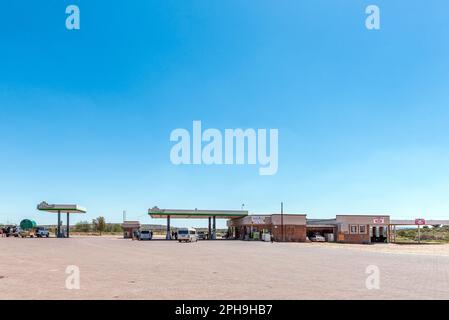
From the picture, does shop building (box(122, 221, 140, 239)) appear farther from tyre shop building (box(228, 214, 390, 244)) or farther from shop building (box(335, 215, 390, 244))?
shop building (box(335, 215, 390, 244))

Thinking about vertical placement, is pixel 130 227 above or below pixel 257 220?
below

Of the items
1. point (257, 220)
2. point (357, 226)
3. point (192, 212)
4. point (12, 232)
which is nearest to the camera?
point (357, 226)

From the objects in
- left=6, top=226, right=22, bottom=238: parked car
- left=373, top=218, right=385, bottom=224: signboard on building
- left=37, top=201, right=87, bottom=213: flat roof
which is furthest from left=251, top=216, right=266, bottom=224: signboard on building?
left=6, top=226, right=22, bottom=238: parked car

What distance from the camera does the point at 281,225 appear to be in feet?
221

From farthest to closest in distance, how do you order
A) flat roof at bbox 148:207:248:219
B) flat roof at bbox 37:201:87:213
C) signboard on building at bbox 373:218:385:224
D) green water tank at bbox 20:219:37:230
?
green water tank at bbox 20:219:37:230
flat roof at bbox 37:201:87:213
flat roof at bbox 148:207:248:219
signboard on building at bbox 373:218:385:224

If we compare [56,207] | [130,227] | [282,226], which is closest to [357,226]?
[282,226]

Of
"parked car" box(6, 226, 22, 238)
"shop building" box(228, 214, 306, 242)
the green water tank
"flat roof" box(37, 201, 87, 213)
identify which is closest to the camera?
"shop building" box(228, 214, 306, 242)

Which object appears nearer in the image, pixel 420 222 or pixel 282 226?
pixel 420 222

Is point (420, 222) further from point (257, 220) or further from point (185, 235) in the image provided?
point (185, 235)
